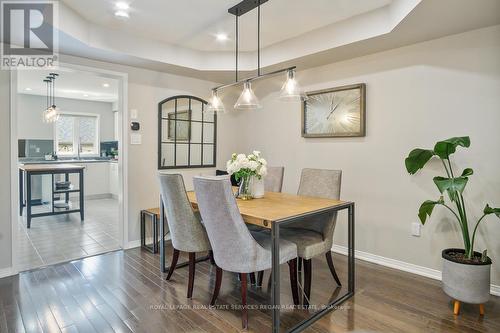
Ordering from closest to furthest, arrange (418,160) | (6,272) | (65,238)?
(418,160) → (6,272) → (65,238)

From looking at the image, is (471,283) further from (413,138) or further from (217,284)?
(217,284)

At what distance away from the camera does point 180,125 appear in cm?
423

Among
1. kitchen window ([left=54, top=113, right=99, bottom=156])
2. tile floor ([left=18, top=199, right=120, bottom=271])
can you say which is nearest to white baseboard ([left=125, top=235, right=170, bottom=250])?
tile floor ([left=18, top=199, right=120, bottom=271])

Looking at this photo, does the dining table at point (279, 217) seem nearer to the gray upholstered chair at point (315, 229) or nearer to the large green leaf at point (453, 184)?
the gray upholstered chair at point (315, 229)

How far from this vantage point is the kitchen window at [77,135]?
746 cm

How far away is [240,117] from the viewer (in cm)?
481

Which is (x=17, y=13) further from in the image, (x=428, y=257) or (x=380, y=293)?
(x=428, y=257)

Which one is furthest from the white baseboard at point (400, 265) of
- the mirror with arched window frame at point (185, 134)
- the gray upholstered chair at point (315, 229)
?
the mirror with arched window frame at point (185, 134)

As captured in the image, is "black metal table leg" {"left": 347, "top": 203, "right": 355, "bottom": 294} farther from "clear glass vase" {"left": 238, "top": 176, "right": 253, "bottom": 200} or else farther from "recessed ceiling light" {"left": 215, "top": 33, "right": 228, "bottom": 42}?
"recessed ceiling light" {"left": 215, "top": 33, "right": 228, "bottom": 42}

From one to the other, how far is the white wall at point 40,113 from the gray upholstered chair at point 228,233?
6.34 metres

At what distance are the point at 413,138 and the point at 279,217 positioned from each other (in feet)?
5.96

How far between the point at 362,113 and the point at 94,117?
6.93 m

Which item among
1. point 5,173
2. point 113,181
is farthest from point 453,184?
point 113,181

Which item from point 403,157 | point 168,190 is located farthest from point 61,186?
point 403,157
